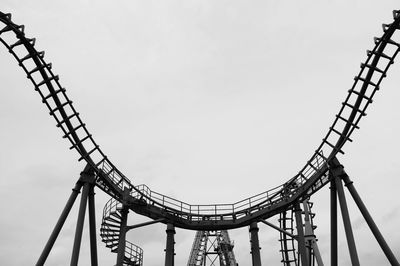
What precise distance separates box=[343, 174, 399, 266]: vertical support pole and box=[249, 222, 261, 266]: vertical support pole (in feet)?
22.4

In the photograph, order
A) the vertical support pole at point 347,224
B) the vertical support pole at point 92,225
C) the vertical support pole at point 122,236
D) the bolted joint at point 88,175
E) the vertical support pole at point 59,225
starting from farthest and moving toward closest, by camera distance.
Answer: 1. the vertical support pole at point 122,236
2. the vertical support pole at point 92,225
3. the bolted joint at point 88,175
4. the vertical support pole at point 59,225
5. the vertical support pole at point 347,224

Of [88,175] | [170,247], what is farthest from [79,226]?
[170,247]

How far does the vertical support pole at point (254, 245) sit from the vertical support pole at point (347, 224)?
6.43m

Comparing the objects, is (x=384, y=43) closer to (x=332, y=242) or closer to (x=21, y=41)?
(x=332, y=242)

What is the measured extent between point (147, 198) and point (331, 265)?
1009 centimetres

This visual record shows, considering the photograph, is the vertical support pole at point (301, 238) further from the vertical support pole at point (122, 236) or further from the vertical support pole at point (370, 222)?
the vertical support pole at point (122, 236)

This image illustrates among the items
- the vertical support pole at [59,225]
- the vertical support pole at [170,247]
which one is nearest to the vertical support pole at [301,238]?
the vertical support pole at [170,247]

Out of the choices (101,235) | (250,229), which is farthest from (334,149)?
(101,235)

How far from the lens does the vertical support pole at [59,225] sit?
1571 cm

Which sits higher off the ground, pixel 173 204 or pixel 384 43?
pixel 384 43

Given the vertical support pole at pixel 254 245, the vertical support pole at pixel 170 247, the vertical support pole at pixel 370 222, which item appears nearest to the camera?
the vertical support pole at pixel 370 222

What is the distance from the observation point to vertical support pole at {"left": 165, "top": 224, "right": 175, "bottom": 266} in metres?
21.0

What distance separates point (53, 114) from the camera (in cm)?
1639

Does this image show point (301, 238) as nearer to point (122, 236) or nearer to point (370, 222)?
point (370, 222)
